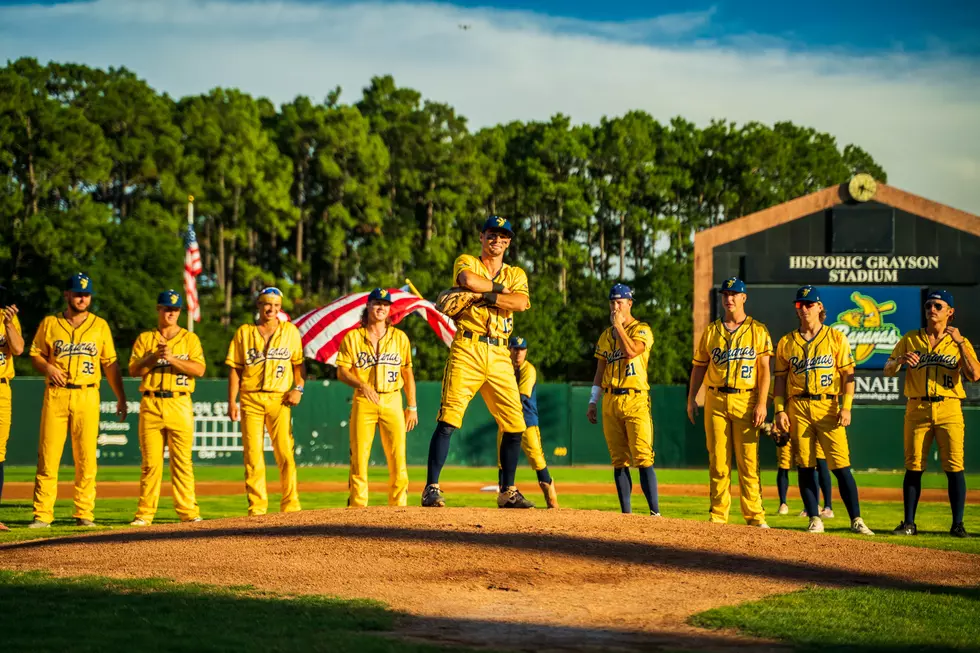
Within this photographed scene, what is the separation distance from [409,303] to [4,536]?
1146 centimetres

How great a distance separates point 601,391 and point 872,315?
15854mm

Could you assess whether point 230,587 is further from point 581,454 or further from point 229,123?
point 229,123

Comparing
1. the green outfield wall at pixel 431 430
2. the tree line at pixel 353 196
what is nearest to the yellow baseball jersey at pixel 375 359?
the green outfield wall at pixel 431 430

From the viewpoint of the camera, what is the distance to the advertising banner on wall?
81.6 feet

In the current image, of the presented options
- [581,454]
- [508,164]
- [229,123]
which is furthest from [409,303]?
[508,164]

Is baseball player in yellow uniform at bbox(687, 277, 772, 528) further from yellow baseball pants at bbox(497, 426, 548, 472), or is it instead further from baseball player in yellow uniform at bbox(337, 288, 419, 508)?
baseball player in yellow uniform at bbox(337, 288, 419, 508)

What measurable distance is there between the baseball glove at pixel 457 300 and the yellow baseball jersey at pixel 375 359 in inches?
Answer: 86.6

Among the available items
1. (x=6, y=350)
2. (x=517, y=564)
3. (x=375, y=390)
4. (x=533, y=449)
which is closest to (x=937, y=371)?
(x=533, y=449)

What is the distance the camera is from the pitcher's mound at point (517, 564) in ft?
19.4

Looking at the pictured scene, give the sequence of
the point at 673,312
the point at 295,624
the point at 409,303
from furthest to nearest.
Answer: the point at 673,312, the point at 409,303, the point at 295,624

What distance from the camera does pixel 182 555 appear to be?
738 centimetres

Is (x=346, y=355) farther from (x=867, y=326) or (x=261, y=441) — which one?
(x=867, y=326)

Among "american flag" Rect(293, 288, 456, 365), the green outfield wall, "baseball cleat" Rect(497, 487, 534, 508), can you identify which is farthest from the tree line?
"baseball cleat" Rect(497, 487, 534, 508)

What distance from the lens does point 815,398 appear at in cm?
1062
